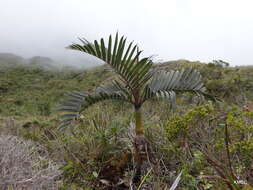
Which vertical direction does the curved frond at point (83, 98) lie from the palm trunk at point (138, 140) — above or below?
above

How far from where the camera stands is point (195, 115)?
2338 mm

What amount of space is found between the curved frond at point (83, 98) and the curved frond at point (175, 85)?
25cm

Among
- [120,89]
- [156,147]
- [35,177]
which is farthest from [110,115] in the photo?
[35,177]

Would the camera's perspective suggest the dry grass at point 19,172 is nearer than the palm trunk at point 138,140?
Yes

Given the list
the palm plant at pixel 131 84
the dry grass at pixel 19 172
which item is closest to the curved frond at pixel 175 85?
the palm plant at pixel 131 84

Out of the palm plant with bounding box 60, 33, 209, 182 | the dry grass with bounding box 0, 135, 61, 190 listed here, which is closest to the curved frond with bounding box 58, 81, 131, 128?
the palm plant with bounding box 60, 33, 209, 182

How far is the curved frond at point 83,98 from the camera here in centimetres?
204

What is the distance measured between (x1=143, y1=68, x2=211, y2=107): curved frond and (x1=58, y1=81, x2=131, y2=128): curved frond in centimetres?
25

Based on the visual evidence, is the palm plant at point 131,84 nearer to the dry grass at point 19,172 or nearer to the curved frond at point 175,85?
the curved frond at point 175,85

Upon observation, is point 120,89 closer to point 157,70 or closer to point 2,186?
point 157,70

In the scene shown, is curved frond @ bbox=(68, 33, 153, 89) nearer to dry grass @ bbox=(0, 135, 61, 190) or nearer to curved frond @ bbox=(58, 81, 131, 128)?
curved frond @ bbox=(58, 81, 131, 128)

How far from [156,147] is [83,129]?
158 cm

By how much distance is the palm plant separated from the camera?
203cm

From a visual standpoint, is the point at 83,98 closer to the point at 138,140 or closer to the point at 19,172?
the point at 138,140
